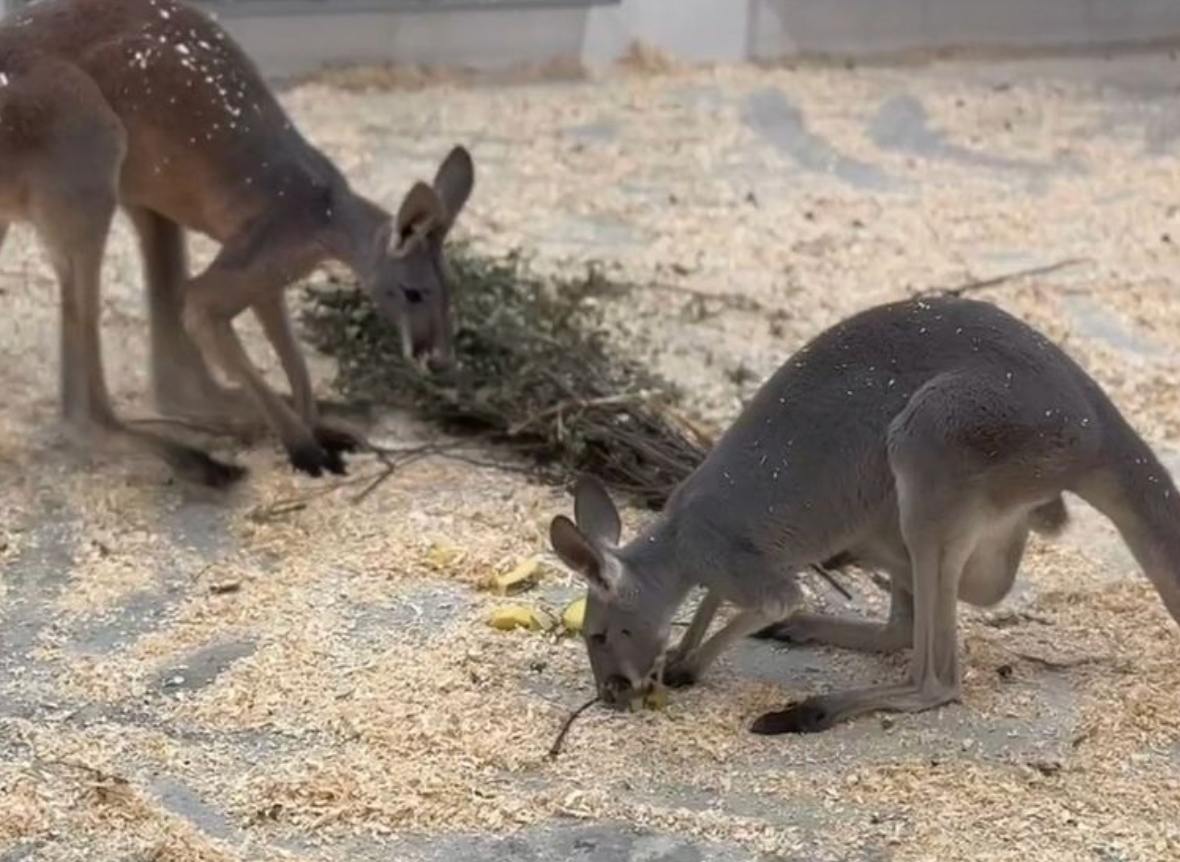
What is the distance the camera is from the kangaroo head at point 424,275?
170 inches

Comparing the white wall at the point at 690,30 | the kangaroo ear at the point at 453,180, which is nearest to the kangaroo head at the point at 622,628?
the kangaroo ear at the point at 453,180

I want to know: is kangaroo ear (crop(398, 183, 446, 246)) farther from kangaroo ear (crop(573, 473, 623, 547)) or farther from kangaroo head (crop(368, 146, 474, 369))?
kangaroo ear (crop(573, 473, 623, 547))

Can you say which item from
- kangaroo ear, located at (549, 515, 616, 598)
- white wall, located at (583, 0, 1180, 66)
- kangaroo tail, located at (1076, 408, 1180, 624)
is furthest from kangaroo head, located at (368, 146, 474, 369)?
white wall, located at (583, 0, 1180, 66)

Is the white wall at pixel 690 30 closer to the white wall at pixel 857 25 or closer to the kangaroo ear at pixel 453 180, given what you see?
the white wall at pixel 857 25

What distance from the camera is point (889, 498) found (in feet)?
10.5

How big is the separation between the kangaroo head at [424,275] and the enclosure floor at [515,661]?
0.27 metres

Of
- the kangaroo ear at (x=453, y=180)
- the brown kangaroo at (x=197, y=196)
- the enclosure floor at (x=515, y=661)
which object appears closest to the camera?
the enclosure floor at (x=515, y=661)

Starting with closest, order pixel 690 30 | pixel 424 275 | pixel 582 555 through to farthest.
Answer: pixel 582 555 → pixel 424 275 → pixel 690 30

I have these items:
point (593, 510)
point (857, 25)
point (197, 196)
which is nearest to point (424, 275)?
point (197, 196)

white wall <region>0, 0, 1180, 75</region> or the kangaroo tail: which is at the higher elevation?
the kangaroo tail

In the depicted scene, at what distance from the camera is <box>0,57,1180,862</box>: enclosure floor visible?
9.57ft

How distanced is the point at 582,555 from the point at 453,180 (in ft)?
4.67

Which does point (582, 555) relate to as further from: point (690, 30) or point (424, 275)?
point (690, 30)

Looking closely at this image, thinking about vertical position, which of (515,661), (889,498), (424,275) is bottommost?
(515,661)
